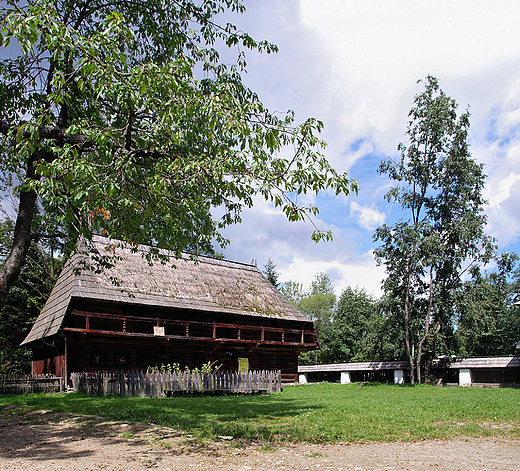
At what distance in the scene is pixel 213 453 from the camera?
659 cm

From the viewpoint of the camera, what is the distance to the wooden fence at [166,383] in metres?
16.5

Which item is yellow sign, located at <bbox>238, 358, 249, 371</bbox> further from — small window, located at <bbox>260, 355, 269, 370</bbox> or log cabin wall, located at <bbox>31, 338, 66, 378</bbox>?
log cabin wall, located at <bbox>31, 338, 66, 378</bbox>

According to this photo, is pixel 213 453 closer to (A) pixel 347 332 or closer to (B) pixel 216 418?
(B) pixel 216 418

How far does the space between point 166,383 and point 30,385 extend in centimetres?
610

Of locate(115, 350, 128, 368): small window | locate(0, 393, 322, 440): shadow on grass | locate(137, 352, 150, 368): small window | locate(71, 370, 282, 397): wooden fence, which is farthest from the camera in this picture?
locate(137, 352, 150, 368): small window

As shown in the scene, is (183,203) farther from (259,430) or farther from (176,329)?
(176,329)

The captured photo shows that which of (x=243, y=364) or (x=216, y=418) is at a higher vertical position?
(x=216, y=418)

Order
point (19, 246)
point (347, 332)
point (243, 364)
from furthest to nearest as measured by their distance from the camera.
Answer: point (347, 332), point (243, 364), point (19, 246)

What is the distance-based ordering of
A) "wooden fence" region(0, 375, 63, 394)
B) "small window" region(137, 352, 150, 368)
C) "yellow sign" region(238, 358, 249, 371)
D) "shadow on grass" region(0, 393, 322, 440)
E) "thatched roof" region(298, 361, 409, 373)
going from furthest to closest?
"thatched roof" region(298, 361, 409, 373) < "yellow sign" region(238, 358, 249, 371) < "small window" region(137, 352, 150, 368) < "wooden fence" region(0, 375, 63, 394) < "shadow on grass" region(0, 393, 322, 440)

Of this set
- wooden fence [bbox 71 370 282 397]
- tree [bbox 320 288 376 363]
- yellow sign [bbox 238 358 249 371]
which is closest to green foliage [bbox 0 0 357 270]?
wooden fence [bbox 71 370 282 397]

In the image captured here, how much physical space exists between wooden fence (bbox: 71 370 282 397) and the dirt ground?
814 centimetres

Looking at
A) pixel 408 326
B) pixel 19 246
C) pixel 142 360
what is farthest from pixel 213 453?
pixel 408 326

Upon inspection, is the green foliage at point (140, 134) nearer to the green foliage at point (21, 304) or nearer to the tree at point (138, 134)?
the tree at point (138, 134)

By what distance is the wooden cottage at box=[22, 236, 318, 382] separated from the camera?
74.0 feet
